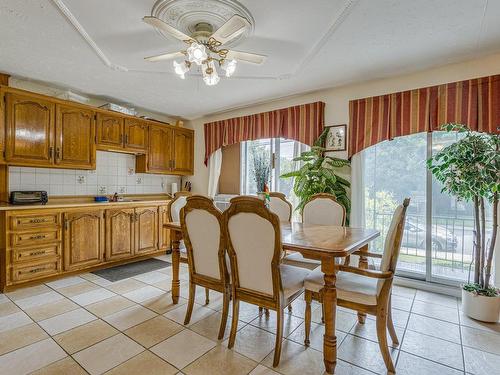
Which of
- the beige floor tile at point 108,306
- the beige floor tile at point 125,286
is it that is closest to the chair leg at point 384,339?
the beige floor tile at point 108,306

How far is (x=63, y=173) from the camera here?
3861mm

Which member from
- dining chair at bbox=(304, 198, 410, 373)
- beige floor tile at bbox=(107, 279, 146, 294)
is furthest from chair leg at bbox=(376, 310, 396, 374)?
beige floor tile at bbox=(107, 279, 146, 294)

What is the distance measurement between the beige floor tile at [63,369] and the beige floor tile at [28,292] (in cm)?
152

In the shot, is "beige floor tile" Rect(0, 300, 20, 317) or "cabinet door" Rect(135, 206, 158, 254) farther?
"cabinet door" Rect(135, 206, 158, 254)

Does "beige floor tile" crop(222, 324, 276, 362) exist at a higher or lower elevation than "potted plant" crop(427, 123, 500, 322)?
lower

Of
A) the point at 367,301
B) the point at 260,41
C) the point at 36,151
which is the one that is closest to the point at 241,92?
the point at 260,41

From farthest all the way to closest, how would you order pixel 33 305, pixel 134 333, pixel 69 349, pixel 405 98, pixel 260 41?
pixel 405 98 < pixel 33 305 < pixel 260 41 < pixel 134 333 < pixel 69 349

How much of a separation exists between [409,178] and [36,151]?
15.1ft

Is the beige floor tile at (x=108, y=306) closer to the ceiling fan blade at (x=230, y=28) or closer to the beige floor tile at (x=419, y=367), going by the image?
the beige floor tile at (x=419, y=367)

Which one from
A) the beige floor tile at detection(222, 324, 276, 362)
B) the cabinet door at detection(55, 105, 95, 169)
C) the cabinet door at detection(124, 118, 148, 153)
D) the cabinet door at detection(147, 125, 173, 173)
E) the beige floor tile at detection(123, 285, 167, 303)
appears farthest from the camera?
the cabinet door at detection(147, 125, 173, 173)

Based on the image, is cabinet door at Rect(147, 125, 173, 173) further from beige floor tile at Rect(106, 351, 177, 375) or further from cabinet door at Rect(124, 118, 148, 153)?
beige floor tile at Rect(106, 351, 177, 375)

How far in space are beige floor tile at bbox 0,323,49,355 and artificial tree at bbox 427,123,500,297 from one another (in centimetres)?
371

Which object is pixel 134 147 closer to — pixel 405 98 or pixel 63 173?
pixel 63 173

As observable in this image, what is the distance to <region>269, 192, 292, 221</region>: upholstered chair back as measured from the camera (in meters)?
3.32
